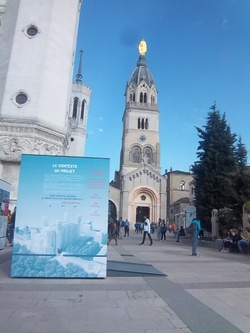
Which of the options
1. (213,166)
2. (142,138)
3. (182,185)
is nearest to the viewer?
(213,166)

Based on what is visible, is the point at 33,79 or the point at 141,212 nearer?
the point at 33,79

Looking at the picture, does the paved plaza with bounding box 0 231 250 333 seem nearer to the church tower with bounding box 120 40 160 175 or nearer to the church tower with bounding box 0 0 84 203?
the church tower with bounding box 0 0 84 203

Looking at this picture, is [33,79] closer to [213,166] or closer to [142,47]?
[213,166]

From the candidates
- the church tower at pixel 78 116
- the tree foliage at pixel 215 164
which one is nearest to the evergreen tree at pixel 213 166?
the tree foliage at pixel 215 164

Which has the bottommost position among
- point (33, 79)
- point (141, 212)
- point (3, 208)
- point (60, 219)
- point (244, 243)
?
point (244, 243)

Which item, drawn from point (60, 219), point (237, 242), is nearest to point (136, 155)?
point (237, 242)

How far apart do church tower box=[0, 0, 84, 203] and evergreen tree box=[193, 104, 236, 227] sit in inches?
461

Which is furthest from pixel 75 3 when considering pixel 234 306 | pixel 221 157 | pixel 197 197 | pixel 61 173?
pixel 234 306

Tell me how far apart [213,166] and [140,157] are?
136 feet

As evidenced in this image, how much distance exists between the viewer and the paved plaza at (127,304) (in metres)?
3.63

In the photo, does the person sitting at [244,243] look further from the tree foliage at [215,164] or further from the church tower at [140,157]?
the church tower at [140,157]

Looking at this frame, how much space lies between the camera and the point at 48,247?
6.51 metres

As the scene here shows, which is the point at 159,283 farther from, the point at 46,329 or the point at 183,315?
the point at 46,329

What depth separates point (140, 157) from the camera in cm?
6391
